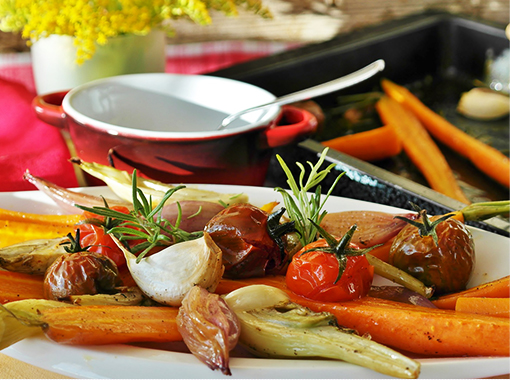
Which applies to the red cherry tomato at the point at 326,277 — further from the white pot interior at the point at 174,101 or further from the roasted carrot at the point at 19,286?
the white pot interior at the point at 174,101

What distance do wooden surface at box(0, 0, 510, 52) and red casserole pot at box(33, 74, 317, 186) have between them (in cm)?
102

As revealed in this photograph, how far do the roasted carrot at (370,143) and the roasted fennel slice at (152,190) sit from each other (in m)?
0.54

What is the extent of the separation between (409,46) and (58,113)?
3.94 ft

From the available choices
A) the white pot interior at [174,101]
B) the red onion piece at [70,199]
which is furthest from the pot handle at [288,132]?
the red onion piece at [70,199]

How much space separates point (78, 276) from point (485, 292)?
44cm

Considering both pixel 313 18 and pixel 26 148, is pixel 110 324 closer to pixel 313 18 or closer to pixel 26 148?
pixel 26 148

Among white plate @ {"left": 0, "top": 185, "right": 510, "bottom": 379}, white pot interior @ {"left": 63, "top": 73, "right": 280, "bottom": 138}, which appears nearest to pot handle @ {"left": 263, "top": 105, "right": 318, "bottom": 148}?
white pot interior @ {"left": 63, "top": 73, "right": 280, "bottom": 138}

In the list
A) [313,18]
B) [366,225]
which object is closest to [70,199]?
[366,225]

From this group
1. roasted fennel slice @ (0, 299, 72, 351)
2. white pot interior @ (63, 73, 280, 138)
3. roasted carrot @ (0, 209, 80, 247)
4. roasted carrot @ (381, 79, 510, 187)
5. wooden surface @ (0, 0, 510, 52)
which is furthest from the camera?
wooden surface @ (0, 0, 510, 52)

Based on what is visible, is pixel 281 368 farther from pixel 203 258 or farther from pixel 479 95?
pixel 479 95

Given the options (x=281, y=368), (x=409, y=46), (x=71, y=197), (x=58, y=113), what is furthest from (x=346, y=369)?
(x=409, y=46)

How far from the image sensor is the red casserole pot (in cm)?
88

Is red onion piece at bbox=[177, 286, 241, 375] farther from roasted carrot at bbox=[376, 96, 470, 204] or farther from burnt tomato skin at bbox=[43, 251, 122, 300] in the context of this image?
roasted carrot at bbox=[376, 96, 470, 204]

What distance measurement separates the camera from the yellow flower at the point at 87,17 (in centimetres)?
114
